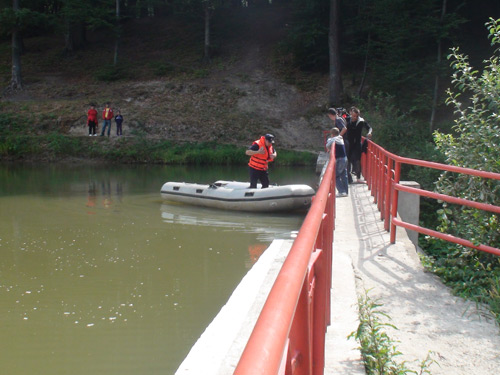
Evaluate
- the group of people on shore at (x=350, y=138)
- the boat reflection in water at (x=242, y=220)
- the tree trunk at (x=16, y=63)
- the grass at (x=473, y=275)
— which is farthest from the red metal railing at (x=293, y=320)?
the tree trunk at (x=16, y=63)

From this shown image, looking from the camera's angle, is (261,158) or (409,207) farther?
(261,158)

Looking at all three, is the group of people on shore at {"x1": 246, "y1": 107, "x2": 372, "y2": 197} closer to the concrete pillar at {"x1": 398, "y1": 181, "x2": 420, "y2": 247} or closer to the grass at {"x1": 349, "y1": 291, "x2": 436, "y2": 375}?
the concrete pillar at {"x1": 398, "y1": 181, "x2": 420, "y2": 247}

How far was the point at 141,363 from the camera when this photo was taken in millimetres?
5926

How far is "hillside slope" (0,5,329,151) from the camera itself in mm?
29547

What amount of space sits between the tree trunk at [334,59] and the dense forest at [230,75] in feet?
0.18

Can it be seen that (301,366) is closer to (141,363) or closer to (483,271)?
(483,271)

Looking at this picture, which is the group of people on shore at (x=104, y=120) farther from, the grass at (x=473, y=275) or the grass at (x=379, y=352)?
the grass at (x=379, y=352)

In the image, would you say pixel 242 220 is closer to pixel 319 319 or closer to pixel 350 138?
pixel 350 138

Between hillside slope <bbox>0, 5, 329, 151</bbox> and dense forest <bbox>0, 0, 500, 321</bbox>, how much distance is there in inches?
3.3

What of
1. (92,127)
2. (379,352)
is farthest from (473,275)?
(92,127)

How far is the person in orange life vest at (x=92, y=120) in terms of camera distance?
27.9 meters

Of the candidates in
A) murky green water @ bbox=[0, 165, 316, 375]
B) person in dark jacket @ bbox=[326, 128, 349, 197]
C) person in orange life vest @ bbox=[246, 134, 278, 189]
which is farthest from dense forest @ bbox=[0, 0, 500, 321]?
person in dark jacket @ bbox=[326, 128, 349, 197]

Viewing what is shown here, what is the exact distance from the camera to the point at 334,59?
3023cm

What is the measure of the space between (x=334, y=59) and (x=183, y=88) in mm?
8380
